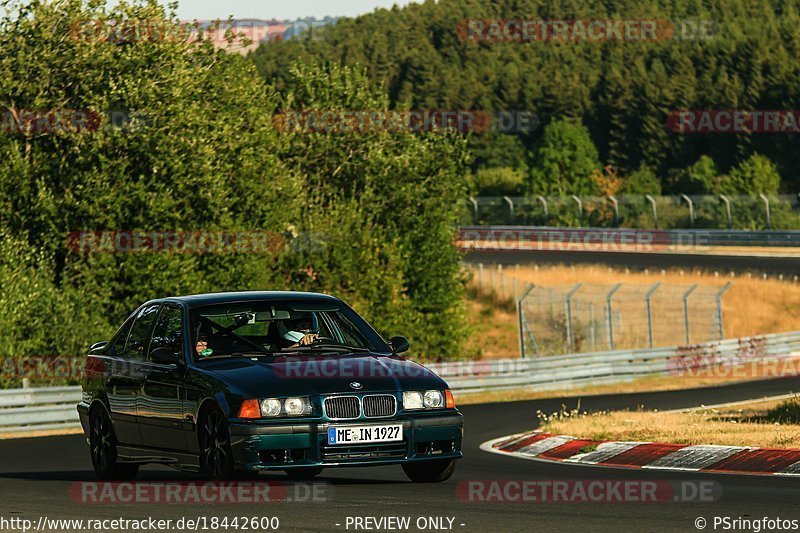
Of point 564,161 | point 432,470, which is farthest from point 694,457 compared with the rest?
point 564,161

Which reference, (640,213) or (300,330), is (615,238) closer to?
(640,213)

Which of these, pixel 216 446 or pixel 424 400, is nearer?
pixel 216 446

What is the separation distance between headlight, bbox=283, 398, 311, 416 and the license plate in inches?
8.9

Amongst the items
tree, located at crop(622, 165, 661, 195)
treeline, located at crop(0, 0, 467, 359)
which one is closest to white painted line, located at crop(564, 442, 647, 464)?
treeline, located at crop(0, 0, 467, 359)

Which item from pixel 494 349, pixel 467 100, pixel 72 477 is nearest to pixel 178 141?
pixel 494 349

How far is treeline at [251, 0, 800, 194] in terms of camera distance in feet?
365

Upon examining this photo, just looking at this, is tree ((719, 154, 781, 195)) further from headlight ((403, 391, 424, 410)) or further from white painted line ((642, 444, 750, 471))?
headlight ((403, 391, 424, 410))

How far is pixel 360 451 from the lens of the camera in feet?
34.0

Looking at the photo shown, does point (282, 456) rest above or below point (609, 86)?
below

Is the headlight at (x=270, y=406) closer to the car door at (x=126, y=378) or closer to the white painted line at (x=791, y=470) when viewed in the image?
the car door at (x=126, y=378)

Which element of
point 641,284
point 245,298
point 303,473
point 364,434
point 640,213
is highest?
point 245,298

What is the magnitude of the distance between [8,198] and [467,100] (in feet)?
361

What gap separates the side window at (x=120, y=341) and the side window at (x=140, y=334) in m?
0.07

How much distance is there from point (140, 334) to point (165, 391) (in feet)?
4.32
